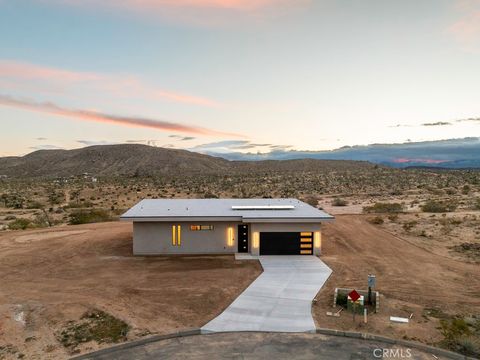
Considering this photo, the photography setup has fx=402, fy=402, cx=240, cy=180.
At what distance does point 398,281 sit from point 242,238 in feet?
33.2

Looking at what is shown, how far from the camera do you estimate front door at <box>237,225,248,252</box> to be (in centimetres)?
2681

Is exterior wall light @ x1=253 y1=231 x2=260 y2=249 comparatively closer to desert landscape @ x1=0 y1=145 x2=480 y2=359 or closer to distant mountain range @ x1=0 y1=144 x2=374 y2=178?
desert landscape @ x1=0 y1=145 x2=480 y2=359

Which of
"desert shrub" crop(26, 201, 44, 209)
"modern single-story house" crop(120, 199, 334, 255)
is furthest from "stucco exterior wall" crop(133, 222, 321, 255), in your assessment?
"desert shrub" crop(26, 201, 44, 209)

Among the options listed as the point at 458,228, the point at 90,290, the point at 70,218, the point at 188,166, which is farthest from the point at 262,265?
the point at 188,166

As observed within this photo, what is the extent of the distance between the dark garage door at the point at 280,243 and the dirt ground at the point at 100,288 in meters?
2.15

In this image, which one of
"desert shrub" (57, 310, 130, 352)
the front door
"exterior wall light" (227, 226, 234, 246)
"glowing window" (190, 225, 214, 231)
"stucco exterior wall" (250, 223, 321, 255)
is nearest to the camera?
"desert shrub" (57, 310, 130, 352)

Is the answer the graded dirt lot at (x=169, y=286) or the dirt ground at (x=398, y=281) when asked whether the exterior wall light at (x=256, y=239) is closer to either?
the graded dirt lot at (x=169, y=286)

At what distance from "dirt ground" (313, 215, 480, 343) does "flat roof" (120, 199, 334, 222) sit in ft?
10.1

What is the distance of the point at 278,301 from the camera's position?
17.7 meters

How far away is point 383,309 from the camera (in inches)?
662

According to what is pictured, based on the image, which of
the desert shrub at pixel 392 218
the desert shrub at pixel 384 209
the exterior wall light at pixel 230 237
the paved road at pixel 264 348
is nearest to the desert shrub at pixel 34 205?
the exterior wall light at pixel 230 237

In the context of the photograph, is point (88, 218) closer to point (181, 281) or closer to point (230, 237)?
point (230, 237)

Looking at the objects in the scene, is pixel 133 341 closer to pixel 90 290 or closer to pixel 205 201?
pixel 90 290

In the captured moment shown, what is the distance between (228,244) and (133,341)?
13.1m
